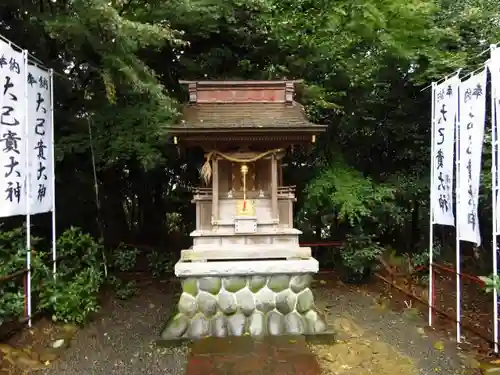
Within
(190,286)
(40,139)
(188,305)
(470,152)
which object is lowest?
(188,305)

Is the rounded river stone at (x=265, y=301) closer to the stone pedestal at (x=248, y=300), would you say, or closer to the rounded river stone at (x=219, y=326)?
the stone pedestal at (x=248, y=300)

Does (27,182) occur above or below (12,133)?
below

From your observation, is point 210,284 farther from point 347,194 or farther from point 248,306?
point 347,194

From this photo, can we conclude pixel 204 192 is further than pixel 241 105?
No

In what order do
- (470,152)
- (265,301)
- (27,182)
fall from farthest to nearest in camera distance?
(265,301) → (27,182) → (470,152)

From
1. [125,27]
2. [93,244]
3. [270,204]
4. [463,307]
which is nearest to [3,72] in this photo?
[125,27]

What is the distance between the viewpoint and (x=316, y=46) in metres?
8.78

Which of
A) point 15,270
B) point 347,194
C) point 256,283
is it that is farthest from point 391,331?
point 15,270

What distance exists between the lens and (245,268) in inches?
247

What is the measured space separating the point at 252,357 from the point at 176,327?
1282 millimetres

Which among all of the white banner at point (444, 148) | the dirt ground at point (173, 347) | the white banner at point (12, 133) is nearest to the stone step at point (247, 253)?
the dirt ground at point (173, 347)

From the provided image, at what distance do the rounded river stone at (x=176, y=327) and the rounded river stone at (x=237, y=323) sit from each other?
0.62 meters

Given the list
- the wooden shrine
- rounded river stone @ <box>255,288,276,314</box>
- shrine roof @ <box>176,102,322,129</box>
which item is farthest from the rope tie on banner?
rounded river stone @ <box>255,288,276,314</box>

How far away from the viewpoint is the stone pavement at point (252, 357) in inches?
191
